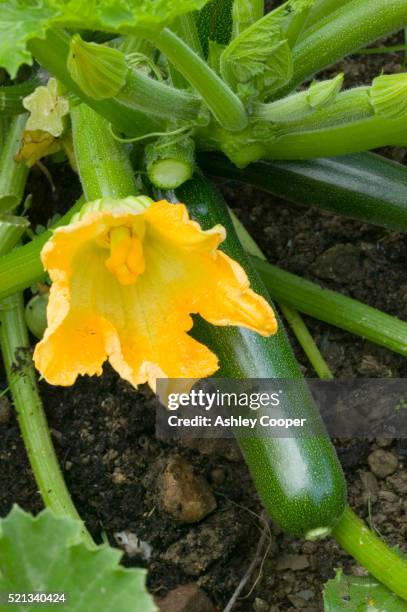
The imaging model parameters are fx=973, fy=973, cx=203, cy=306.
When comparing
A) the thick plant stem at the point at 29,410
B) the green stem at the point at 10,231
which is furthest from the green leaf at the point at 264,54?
the thick plant stem at the point at 29,410

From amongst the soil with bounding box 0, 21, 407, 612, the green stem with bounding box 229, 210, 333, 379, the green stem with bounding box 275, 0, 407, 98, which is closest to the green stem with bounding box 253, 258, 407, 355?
the green stem with bounding box 229, 210, 333, 379

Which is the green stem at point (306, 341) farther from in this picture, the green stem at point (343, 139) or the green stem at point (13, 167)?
the green stem at point (13, 167)

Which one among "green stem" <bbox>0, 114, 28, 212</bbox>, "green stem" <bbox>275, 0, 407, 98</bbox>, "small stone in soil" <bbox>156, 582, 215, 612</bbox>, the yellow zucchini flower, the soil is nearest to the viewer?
the yellow zucchini flower

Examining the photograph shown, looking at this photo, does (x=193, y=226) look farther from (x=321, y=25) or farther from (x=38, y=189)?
(x=38, y=189)

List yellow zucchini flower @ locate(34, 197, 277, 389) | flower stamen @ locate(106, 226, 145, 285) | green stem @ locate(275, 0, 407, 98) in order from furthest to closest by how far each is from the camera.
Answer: green stem @ locate(275, 0, 407, 98)
flower stamen @ locate(106, 226, 145, 285)
yellow zucchini flower @ locate(34, 197, 277, 389)

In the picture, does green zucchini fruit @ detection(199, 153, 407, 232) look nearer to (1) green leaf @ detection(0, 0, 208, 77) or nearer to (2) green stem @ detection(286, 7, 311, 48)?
(2) green stem @ detection(286, 7, 311, 48)

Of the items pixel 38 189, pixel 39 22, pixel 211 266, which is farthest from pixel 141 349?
pixel 38 189
